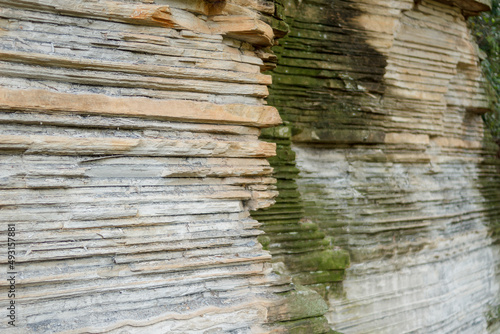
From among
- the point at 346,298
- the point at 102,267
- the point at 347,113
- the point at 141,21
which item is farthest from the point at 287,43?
the point at 102,267

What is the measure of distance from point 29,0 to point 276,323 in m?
3.23

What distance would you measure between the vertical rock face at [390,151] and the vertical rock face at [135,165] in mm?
2484

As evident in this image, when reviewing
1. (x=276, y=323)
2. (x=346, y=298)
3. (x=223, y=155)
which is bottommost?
(x=346, y=298)

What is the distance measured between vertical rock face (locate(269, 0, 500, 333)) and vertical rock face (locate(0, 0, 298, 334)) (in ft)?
8.15

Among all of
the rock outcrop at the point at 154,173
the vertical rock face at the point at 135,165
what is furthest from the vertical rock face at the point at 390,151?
the vertical rock face at the point at 135,165

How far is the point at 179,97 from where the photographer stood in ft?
13.1

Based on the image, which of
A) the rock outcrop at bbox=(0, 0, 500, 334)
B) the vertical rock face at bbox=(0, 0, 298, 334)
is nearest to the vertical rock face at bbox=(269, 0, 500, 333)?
the rock outcrop at bbox=(0, 0, 500, 334)

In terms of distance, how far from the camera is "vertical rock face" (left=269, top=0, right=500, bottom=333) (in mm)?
6953

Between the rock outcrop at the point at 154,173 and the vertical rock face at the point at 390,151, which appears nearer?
the rock outcrop at the point at 154,173

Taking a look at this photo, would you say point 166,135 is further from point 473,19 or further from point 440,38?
point 473,19

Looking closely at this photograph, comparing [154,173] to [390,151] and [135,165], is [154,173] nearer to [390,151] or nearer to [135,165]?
[135,165]

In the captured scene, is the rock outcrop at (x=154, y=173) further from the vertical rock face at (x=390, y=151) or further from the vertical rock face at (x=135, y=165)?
the vertical rock face at (x=390, y=151)

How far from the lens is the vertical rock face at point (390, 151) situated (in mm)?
6953

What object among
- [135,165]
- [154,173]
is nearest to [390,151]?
[154,173]
